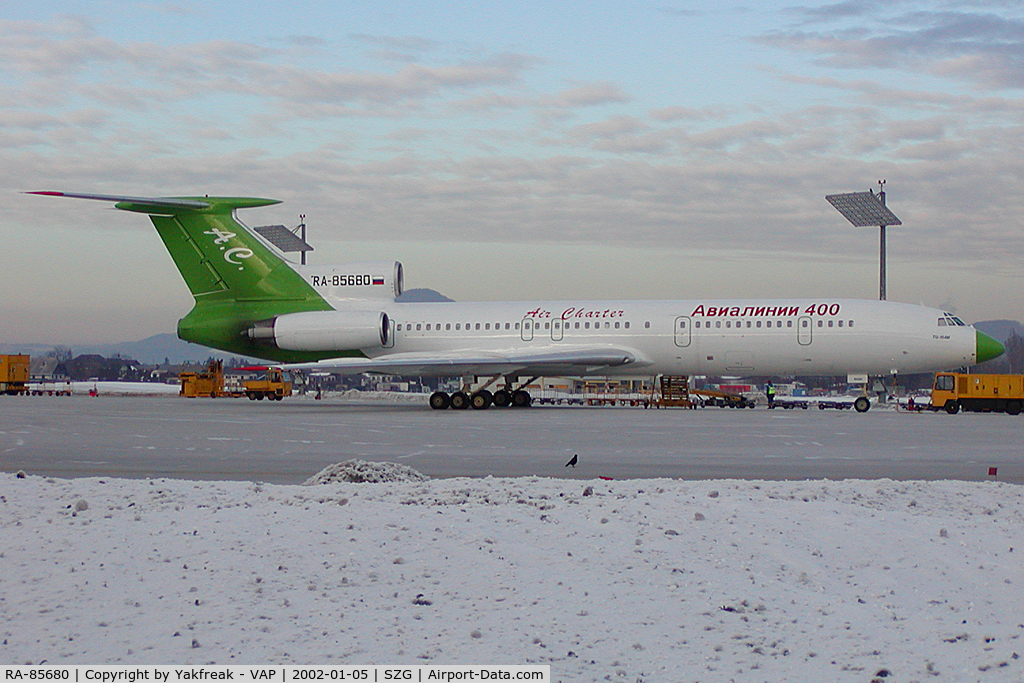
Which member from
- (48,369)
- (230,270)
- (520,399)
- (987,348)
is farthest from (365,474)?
(48,369)

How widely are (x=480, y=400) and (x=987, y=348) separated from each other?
52.9 feet

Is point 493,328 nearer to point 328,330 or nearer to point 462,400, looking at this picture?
point 462,400

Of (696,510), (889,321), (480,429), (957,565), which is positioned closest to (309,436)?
(480,429)

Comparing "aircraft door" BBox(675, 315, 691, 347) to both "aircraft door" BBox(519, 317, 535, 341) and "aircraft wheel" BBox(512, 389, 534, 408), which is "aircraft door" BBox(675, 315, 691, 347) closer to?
"aircraft door" BBox(519, 317, 535, 341)

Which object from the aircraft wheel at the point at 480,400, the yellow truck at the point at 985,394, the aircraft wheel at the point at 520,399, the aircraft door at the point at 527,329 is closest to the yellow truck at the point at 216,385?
the aircraft wheel at the point at 520,399

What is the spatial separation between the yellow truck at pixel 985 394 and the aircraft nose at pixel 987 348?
4.43ft

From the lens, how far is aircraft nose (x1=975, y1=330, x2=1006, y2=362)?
103 feet

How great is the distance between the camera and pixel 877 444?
18.4m

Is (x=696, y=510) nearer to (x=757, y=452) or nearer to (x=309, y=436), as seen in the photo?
(x=757, y=452)

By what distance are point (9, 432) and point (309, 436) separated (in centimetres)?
633

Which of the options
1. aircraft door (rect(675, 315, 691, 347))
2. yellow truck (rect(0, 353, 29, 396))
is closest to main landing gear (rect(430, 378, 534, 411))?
aircraft door (rect(675, 315, 691, 347))

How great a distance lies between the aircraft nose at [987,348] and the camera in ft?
103

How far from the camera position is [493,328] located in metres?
35.2

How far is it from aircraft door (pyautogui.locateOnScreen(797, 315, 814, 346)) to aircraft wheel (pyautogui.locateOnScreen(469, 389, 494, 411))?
10333 mm
